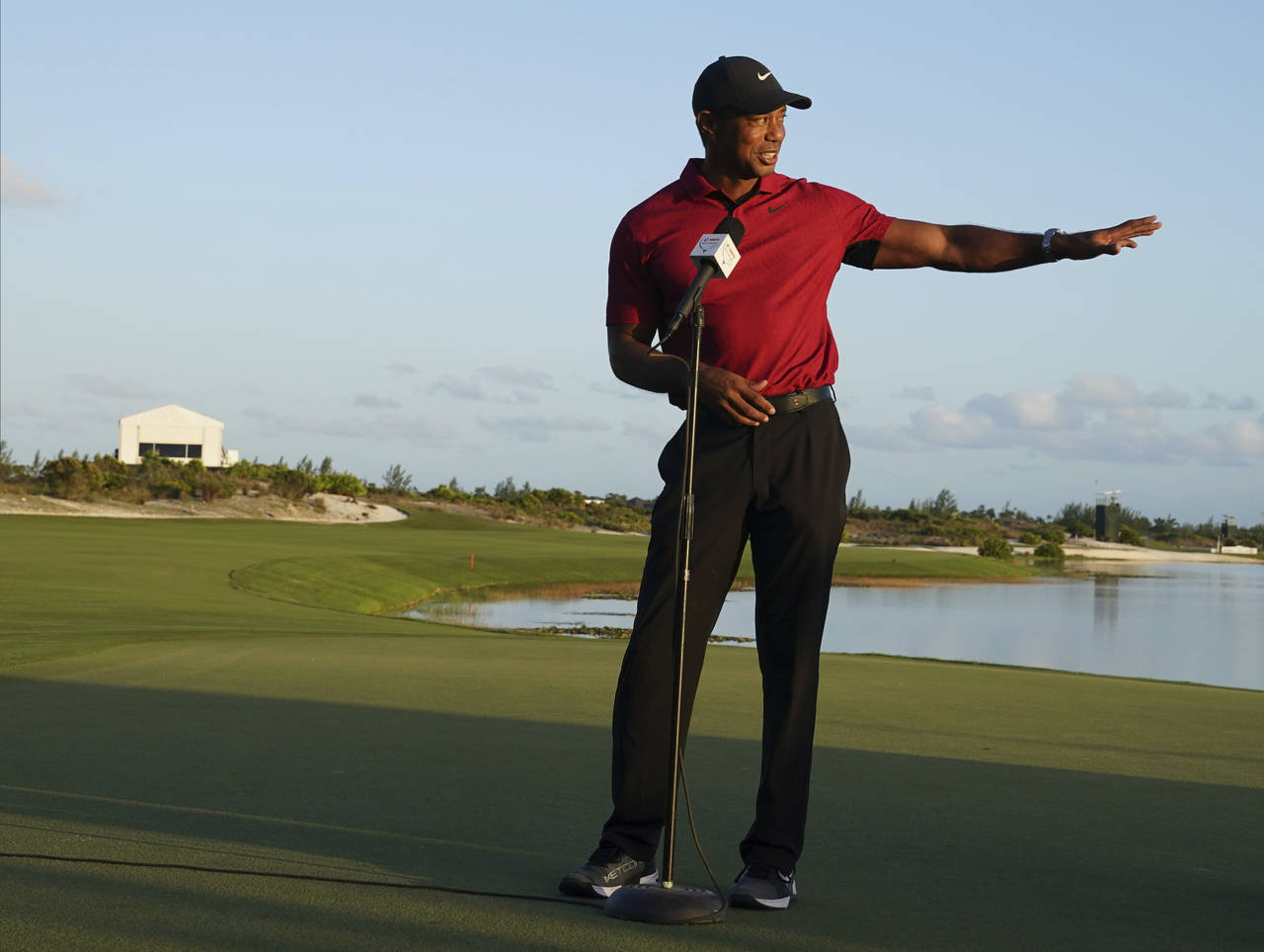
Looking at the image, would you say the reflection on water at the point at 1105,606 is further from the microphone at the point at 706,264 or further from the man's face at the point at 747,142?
the microphone at the point at 706,264

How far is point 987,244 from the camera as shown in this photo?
3.97m

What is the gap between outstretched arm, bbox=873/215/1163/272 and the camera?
395cm

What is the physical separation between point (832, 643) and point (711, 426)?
18504 mm

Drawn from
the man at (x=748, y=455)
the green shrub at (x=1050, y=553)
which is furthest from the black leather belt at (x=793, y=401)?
the green shrub at (x=1050, y=553)

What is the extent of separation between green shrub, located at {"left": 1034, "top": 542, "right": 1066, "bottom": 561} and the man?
6180cm

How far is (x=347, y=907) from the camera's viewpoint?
303cm

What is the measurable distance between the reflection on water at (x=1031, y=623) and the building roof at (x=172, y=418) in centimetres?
5388

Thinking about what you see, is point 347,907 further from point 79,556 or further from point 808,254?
point 79,556

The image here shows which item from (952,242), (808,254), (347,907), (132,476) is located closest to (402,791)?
(347,907)

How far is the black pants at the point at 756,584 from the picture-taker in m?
3.62

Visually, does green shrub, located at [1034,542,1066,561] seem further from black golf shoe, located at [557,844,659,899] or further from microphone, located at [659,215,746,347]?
microphone, located at [659,215,746,347]

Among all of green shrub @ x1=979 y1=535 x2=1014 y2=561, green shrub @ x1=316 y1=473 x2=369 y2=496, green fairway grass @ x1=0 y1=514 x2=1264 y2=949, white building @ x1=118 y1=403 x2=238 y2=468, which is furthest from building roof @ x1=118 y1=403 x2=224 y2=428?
green fairway grass @ x1=0 y1=514 x2=1264 y2=949

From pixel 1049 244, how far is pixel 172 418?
82.7 meters

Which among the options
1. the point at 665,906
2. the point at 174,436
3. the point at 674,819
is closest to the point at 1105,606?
the point at 674,819
